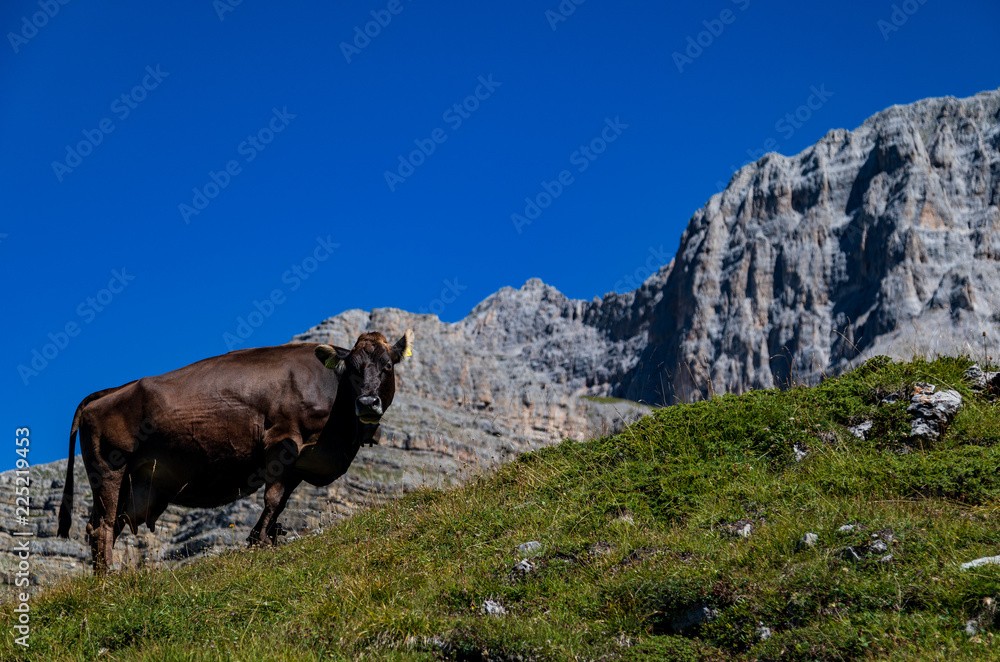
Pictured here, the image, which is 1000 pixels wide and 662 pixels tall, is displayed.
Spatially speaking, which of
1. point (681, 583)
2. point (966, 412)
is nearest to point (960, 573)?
point (681, 583)

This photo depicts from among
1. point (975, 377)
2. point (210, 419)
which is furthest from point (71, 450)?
point (975, 377)

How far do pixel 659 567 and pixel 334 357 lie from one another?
21.1 ft

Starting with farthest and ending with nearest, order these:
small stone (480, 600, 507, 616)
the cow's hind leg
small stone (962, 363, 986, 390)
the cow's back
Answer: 1. the cow's back
2. the cow's hind leg
3. small stone (962, 363, 986, 390)
4. small stone (480, 600, 507, 616)

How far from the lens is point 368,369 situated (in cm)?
1188

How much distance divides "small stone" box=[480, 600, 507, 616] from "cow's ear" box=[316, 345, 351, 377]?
5.46 metres

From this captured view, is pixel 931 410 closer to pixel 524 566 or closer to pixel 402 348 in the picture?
pixel 524 566

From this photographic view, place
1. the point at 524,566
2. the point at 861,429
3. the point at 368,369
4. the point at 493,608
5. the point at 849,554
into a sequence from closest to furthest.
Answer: the point at 849,554 → the point at 493,608 → the point at 524,566 → the point at 861,429 → the point at 368,369

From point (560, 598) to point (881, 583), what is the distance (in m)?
2.75

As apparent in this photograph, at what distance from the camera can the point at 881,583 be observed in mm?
6531

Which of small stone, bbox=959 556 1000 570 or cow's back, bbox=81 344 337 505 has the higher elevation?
cow's back, bbox=81 344 337 505

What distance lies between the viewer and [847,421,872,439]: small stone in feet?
33.5

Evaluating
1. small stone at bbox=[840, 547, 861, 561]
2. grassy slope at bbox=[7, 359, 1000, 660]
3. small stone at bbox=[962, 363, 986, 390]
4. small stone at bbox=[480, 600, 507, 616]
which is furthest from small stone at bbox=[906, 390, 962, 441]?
small stone at bbox=[480, 600, 507, 616]

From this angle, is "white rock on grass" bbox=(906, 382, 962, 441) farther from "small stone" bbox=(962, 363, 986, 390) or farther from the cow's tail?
the cow's tail

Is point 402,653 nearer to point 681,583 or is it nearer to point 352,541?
point 681,583
